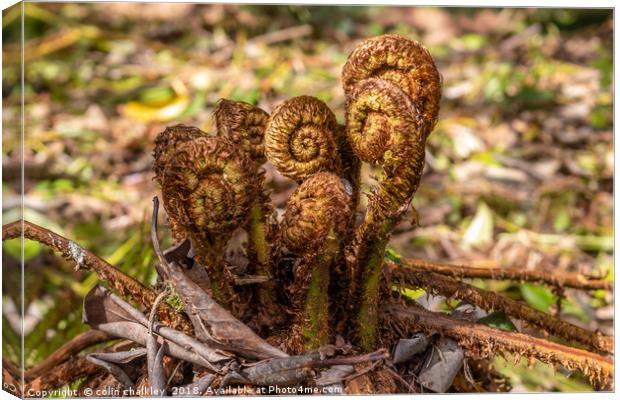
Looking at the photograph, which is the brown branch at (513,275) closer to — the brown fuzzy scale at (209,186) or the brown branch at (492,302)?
the brown branch at (492,302)

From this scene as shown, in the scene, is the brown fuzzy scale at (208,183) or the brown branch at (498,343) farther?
the brown branch at (498,343)

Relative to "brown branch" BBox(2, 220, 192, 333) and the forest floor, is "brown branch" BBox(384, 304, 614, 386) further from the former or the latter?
the forest floor

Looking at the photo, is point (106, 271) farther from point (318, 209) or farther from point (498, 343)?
point (498, 343)

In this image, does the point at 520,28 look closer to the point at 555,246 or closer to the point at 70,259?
the point at 555,246

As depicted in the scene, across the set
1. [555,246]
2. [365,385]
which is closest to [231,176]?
[365,385]

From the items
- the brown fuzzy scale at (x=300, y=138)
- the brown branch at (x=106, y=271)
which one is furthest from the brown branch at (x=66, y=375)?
the brown fuzzy scale at (x=300, y=138)

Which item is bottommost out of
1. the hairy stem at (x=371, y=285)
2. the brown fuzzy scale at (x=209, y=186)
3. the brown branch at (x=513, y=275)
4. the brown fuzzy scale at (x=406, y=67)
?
the brown branch at (x=513, y=275)

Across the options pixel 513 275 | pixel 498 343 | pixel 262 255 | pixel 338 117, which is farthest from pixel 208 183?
pixel 338 117
